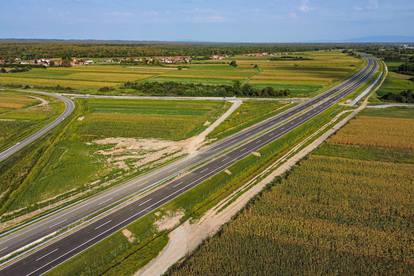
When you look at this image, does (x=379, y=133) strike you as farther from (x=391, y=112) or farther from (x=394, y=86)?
(x=394, y=86)

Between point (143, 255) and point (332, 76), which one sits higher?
point (332, 76)

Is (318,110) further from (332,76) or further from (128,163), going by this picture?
(332,76)

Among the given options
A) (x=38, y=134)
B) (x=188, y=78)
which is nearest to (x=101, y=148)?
(x=38, y=134)

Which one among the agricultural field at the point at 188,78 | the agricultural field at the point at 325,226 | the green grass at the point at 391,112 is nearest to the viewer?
the agricultural field at the point at 325,226

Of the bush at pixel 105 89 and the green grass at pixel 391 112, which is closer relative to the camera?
the green grass at pixel 391 112

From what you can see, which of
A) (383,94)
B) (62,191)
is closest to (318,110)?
(383,94)

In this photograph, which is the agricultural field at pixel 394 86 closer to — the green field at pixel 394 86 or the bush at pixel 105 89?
the green field at pixel 394 86

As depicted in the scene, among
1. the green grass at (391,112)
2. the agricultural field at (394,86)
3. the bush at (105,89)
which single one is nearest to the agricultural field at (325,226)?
the green grass at (391,112)
